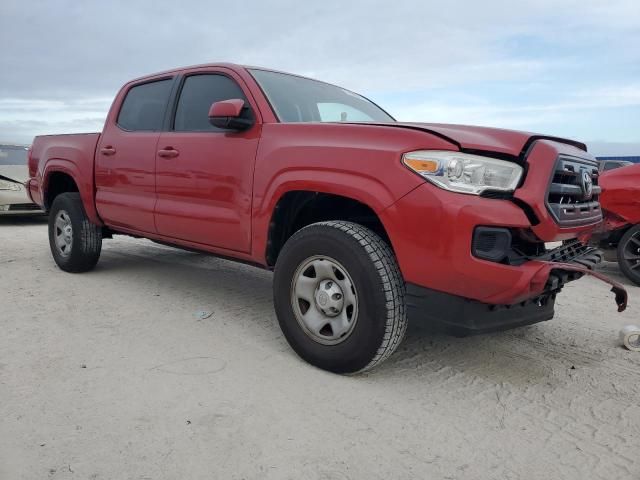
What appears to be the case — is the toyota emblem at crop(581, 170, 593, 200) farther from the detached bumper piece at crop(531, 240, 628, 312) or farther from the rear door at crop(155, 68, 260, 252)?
the rear door at crop(155, 68, 260, 252)

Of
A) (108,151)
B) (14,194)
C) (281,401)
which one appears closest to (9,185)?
(14,194)

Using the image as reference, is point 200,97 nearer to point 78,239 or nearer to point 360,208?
point 360,208

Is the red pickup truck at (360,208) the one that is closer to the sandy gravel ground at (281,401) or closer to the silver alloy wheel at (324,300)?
the silver alloy wheel at (324,300)

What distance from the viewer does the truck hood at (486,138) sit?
2340 millimetres

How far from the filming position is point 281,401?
242 cm

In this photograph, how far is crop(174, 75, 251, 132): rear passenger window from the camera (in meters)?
3.60

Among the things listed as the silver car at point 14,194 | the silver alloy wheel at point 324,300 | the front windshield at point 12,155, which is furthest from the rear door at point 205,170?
the front windshield at point 12,155

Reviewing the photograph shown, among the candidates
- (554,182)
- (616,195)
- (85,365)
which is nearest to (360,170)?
(554,182)

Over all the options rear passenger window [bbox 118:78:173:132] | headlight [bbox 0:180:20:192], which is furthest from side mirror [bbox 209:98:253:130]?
headlight [bbox 0:180:20:192]

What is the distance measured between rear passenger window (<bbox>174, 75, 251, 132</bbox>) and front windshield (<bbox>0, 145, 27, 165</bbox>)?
21.6 feet

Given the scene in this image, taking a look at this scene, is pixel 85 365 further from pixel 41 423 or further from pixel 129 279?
pixel 129 279

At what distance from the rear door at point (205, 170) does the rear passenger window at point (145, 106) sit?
0.25 meters

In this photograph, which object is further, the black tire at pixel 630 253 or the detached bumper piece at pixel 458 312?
the black tire at pixel 630 253

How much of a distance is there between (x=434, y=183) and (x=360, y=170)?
0.41 m
